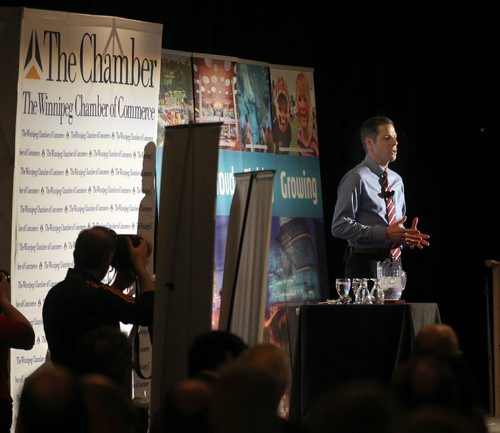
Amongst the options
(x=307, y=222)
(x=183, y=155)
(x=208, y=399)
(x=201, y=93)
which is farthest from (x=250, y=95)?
(x=208, y=399)

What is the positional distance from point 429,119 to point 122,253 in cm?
436

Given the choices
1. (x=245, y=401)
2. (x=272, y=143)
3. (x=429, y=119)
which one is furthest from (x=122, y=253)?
(x=429, y=119)

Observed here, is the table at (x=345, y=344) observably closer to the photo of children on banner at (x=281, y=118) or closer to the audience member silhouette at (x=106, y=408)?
the photo of children on banner at (x=281, y=118)

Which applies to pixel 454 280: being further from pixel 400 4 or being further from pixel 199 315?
pixel 199 315

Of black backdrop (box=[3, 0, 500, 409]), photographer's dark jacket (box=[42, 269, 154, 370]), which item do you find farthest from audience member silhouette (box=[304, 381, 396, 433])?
black backdrop (box=[3, 0, 500, 409])

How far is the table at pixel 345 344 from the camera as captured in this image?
530cm

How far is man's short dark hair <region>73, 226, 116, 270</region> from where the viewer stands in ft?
13.6

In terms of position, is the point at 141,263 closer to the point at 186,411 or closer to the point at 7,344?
the point at 7,344

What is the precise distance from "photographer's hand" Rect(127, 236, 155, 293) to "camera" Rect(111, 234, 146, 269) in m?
0.02

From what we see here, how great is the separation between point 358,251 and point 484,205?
2513 millimetres

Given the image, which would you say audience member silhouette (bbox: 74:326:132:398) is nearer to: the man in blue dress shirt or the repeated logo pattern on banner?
the man in blue dress shirt

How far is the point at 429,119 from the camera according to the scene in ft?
27.3

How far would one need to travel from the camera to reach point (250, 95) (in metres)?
7.18

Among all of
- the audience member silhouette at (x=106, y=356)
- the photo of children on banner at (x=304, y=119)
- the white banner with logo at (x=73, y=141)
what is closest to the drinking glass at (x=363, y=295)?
the white banner with logo at (x=73, y=141)
